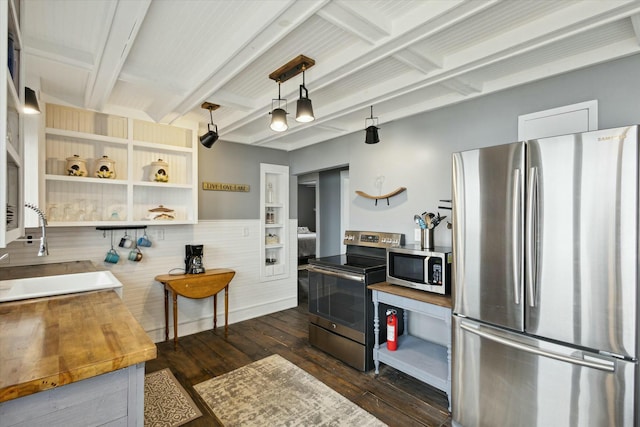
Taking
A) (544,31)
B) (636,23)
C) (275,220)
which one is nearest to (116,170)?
(275,220)

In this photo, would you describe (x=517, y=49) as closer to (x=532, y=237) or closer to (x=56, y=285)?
(x=532, y=237)

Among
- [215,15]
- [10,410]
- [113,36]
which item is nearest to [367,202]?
[215,15]

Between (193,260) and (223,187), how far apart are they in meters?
0.99

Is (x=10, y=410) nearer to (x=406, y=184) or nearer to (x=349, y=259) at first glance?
(x=349, y=259)

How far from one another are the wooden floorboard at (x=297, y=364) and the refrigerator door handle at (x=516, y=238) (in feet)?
3.62

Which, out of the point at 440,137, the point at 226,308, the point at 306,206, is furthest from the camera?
the point at 306,206

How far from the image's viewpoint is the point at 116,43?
5.94 feet

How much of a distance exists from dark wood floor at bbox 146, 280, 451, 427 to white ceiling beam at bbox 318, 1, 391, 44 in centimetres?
243

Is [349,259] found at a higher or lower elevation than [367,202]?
lower

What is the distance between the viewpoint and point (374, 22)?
5.36 ft

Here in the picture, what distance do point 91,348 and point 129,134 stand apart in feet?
8.56

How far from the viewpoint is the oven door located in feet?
9.23

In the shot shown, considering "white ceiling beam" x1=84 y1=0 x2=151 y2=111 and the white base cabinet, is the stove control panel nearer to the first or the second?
the white base cabinet

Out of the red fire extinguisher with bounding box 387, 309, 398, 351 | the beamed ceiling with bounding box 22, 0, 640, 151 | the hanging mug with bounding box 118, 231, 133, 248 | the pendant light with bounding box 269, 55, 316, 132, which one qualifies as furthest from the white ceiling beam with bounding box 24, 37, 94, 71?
the red fire extinguisher with bounding box 387, 309, 398, 351
